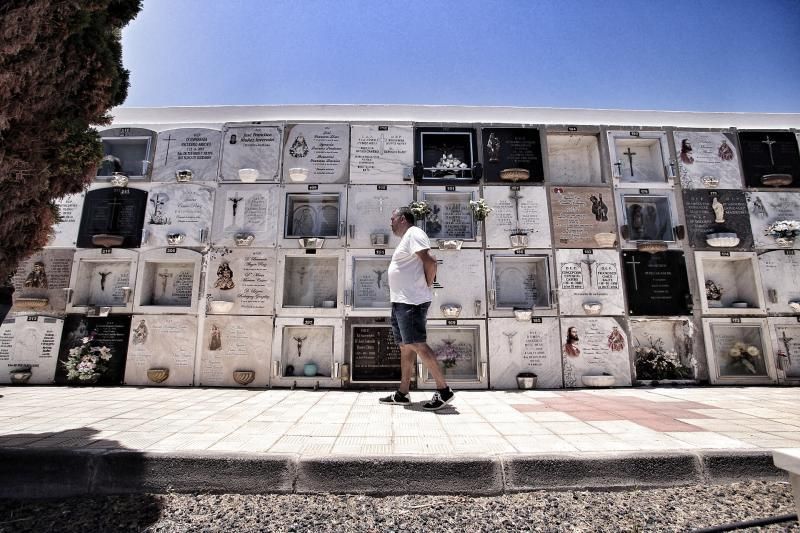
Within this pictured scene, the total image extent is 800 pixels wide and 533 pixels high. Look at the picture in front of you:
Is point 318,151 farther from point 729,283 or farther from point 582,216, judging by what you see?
point 729,283

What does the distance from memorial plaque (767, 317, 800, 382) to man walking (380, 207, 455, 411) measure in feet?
21.7

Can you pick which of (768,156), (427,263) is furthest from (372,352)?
(768,156)

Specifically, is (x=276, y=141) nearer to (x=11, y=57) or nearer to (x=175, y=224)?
(x=175, y=224)

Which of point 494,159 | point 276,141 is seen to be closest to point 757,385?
point 494,159

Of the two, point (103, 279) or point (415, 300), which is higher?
point (103, 279)

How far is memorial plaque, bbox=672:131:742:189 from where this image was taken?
7020mm

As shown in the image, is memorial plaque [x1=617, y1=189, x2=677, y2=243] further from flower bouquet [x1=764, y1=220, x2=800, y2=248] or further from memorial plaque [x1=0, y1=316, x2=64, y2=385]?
memorial plaque [x1=0, y1=316, x2=64, y2=385]

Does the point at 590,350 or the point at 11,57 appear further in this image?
the point at 590,350

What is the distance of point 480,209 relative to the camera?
651 centimetres

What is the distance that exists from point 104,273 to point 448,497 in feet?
25.0

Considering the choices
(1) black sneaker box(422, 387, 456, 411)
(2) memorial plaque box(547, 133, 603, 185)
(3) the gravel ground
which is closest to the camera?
(3) the gravel ground

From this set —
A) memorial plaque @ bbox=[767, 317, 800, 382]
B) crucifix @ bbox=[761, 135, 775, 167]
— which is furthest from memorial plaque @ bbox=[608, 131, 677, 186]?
memorial plaque @ bbox=[767, 317, 800, 382]

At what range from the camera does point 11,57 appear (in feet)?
8.64

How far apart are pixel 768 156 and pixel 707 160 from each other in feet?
4.33
